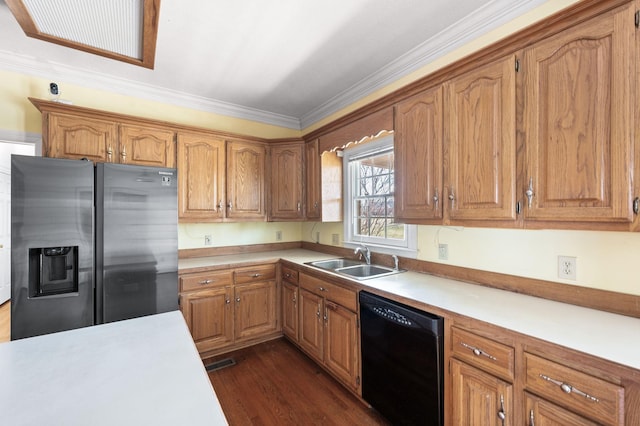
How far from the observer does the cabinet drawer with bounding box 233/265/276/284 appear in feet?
9.05

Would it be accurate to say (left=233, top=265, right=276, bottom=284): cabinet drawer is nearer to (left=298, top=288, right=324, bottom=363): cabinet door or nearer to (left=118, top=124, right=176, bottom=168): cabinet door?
(left=298, top=288, right=324, bottom=363): cabinet door

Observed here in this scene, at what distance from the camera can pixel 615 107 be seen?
3.59 feet

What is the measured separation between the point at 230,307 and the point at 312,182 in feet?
5.14

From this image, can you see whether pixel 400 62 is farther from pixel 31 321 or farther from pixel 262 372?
pixel 31 321

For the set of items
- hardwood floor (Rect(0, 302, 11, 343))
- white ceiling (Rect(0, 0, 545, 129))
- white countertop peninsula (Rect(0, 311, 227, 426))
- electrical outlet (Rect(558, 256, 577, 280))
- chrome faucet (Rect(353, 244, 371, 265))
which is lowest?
hardwood floor (Rect(0, 302, 11, 343))

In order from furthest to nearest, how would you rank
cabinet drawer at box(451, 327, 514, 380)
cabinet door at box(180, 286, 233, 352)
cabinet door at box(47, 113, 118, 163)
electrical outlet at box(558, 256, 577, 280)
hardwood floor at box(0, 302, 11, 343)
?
hardwood floor at box(0, 302, 11, 343) < cabinet door at box(180, 286, 233, 352) < cabinet door at box(47, 113, 118, 163) < electrical outlet at box(558, 256, 577, 280) < cabinet drawer at box(451, 327, 514, 380)

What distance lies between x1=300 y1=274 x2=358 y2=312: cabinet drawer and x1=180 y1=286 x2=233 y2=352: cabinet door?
0.80 meters

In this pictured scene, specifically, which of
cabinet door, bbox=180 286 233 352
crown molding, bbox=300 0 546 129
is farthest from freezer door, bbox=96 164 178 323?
crown molding, bbox=300 0 546 129

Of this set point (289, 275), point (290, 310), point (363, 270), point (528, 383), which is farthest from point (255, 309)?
point (528, 383)

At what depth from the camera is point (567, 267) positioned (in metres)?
1.47

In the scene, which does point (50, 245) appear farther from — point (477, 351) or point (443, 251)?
point (443, 251)

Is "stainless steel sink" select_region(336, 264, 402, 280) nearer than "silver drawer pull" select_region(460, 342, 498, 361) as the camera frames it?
No

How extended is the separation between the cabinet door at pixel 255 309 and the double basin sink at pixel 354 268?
626 millimetres

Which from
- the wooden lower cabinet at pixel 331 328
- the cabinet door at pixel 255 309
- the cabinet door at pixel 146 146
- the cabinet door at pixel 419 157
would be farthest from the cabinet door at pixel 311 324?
the cabinet door at pixel 146 146
